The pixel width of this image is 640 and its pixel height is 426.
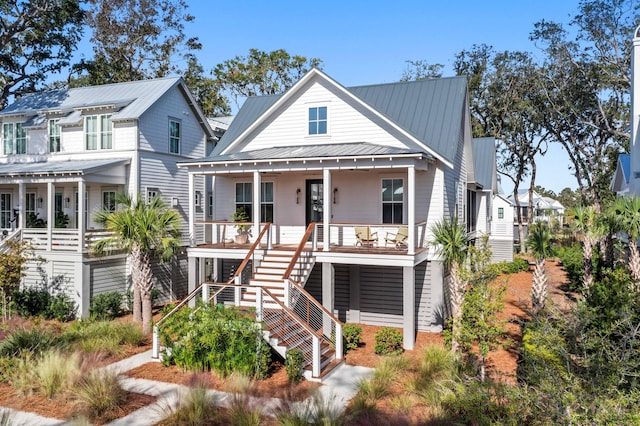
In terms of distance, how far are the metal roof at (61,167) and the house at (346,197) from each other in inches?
161

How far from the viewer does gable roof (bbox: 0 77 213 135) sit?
20.1m

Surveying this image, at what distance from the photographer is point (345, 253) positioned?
560 inches

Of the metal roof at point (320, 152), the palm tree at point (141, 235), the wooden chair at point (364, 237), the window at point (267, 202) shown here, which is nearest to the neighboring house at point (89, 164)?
the palm tree at point (141, 235)

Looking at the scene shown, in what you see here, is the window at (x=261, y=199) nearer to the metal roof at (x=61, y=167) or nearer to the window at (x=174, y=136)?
the metal roof at (x=61, y=167)

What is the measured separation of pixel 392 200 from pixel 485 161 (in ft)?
45.3

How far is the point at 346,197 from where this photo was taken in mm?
16828

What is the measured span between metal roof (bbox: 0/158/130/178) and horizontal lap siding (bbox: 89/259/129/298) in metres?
3.54

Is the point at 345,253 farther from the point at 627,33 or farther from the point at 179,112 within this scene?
the point at 627,33

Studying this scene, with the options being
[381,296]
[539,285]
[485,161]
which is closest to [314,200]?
[381,296]

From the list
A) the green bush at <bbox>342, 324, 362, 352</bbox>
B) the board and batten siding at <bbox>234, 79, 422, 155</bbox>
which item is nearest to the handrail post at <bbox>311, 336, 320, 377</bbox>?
the green bush at <bbox>342, 324, 362, 352</bbox>

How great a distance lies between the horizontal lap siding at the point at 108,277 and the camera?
17.3 m

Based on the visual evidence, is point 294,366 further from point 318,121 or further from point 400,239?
point 318,121

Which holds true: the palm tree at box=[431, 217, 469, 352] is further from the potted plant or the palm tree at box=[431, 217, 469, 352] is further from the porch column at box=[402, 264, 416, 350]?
the potted plant

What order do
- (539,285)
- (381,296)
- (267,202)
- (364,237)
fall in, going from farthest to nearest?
(267,202), (381,296), (364,237), (539,285)
